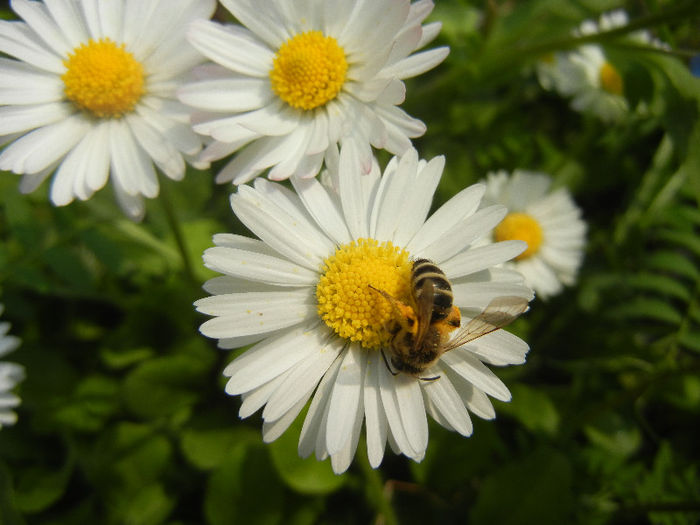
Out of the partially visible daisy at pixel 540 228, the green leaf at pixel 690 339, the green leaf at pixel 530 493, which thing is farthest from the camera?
the partially visible daisy at pixel 540 228

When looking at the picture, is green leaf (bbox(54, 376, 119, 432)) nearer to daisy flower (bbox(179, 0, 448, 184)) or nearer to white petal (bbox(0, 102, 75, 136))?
white petal (bbox(0, 102, 75, 136))

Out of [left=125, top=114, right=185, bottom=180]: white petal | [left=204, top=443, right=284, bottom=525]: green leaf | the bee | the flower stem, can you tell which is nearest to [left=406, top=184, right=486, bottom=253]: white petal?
the bee

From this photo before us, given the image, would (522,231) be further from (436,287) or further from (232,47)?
(232,47)

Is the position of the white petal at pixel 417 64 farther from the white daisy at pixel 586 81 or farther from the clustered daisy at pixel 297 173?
the white daisy at pixel 586 81

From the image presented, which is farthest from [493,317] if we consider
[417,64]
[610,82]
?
[610,82]

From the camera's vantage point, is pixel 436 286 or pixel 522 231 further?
pixel 522 231

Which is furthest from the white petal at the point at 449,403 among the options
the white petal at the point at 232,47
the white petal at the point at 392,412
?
the white petal at the point at 232,47
